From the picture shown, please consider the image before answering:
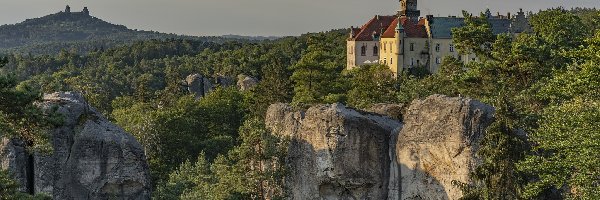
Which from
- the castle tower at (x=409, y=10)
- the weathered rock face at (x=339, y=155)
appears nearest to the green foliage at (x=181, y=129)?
the weathered rock face at (x=339, y=155)

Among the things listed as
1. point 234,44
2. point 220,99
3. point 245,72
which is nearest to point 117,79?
point 245,72

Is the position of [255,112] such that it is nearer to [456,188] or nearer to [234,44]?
[456,188]

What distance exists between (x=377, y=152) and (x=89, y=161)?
41.1ft

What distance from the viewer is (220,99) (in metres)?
66.4

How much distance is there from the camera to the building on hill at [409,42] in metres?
79.7

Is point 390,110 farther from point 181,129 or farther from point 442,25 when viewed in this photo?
point 442,25

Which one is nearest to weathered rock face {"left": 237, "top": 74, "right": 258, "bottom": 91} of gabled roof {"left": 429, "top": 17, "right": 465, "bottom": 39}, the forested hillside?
the forested hillside

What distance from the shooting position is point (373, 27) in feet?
280

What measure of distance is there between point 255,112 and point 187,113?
20.0ft

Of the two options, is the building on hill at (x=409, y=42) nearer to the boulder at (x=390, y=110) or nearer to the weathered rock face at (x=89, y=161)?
the boulder at (x=390, y=110)

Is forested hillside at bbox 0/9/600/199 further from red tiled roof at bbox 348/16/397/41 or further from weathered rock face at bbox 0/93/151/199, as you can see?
red tiled roof at bbox 348/16/397/41

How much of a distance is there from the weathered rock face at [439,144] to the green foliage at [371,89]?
10.2 m

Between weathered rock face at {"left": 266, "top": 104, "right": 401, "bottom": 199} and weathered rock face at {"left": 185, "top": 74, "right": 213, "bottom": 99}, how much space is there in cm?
5738

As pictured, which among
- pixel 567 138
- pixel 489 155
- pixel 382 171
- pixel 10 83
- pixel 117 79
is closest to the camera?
pixel 10 83
